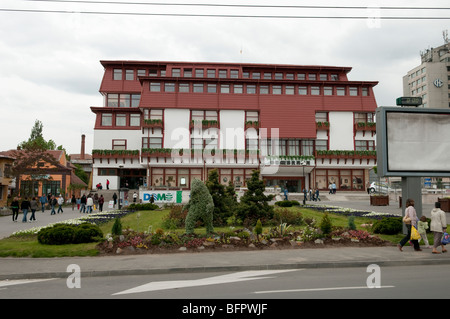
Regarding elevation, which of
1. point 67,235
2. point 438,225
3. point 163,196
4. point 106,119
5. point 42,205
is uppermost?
point 106,119

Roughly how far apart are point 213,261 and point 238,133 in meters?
45.8

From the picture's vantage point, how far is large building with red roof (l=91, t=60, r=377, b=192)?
55094 mm

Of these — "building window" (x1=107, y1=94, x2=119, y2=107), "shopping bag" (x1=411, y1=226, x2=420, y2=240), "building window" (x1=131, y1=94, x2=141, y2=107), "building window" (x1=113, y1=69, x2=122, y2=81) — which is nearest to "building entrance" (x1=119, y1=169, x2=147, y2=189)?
"building window" (x1=131, y1=94, x2=141, y2=107)

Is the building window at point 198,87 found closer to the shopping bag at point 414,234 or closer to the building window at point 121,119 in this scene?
the building window at point 121,119

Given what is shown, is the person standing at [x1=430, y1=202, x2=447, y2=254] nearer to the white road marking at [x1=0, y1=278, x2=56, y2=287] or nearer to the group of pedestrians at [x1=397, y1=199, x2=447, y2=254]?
the group of pedestrians at [x1=397, y1=199, x2=447, y2=254]

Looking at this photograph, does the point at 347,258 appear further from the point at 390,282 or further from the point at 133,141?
the point at 133,141

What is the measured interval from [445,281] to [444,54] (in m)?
117

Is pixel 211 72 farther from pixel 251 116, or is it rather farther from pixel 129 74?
pixel 129 74

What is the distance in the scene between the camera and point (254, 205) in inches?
741

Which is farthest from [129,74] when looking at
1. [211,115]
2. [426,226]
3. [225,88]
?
[426,226]

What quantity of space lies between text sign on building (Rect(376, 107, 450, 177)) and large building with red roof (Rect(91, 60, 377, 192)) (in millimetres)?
39223

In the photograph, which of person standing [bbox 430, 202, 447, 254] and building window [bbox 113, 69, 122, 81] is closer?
person standing [bbox 430, 202, 447, 254]

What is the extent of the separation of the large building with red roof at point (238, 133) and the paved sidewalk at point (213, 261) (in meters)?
42.2

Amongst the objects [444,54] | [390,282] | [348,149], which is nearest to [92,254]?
[390,282]
